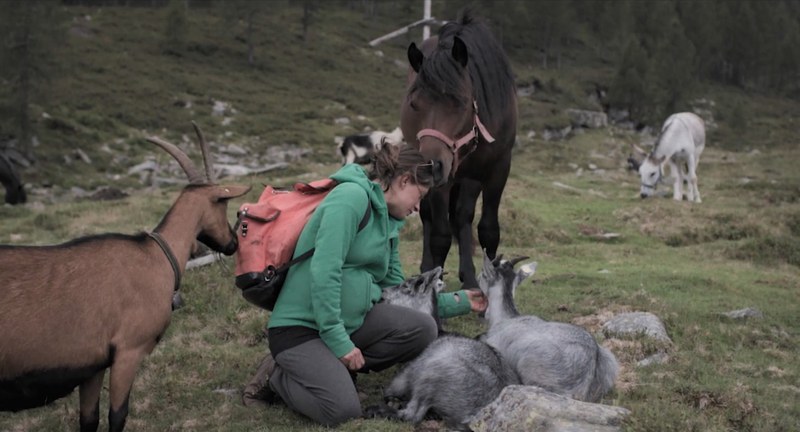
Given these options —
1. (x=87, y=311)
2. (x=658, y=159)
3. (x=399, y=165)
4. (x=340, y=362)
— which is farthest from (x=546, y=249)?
(x=87, y=311)

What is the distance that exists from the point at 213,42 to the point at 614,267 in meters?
45.5

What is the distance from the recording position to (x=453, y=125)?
6.72 metres

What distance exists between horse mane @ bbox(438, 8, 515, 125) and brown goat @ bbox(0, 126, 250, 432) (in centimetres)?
369

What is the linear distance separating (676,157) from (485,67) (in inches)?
542

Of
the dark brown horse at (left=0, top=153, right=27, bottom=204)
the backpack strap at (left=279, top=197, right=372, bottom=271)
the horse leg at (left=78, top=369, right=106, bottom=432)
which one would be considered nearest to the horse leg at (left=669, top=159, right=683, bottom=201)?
the backpack strap at (left=279, top=197, right=372, bottom=271)

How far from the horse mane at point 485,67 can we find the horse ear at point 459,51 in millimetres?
425

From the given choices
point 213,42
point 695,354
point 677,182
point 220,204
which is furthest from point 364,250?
point 213,42

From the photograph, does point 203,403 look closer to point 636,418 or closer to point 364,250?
point 364,250

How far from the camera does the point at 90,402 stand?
4.77m

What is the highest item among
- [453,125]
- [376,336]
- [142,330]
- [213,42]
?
[453,125]

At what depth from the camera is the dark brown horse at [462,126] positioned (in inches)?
265

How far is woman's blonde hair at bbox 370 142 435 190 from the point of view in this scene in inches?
206

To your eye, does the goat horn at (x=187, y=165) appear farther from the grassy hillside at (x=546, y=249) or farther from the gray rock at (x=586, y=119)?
the gray rock at (x=586, y=119)

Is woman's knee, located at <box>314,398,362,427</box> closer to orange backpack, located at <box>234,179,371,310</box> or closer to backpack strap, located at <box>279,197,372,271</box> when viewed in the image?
orange backpack, located at <box>234,179,371,310</box>
